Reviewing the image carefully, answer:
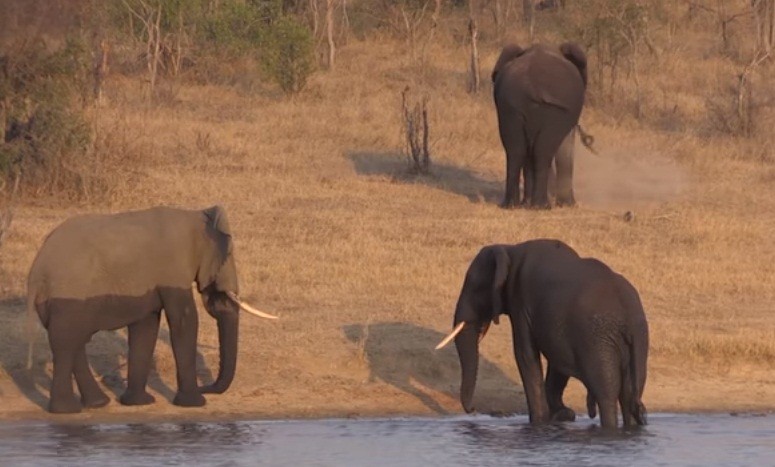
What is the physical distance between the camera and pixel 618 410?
10.5 meters

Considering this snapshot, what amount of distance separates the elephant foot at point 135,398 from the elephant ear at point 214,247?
0.79 meters

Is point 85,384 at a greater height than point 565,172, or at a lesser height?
lesser

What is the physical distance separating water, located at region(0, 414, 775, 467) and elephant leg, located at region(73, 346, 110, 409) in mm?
261

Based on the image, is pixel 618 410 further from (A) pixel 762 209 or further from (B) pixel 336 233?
(A) pixel 762 209

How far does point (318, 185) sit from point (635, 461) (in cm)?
930

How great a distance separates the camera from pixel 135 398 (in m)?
10.7

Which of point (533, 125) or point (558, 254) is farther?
point (533, 125)

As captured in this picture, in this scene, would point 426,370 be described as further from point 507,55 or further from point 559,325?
point 507,55

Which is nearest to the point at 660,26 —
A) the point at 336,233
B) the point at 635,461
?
the point at 336,233

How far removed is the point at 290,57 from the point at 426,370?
45.0ft

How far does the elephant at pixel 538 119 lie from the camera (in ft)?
58.1

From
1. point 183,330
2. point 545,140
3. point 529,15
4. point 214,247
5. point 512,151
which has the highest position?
point 529,15

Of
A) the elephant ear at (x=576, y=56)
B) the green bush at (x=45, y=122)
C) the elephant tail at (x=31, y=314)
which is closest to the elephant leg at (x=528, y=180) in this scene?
the elephant ear at (x=576, y=56)

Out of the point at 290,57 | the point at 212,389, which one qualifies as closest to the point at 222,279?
the point at 212,389
